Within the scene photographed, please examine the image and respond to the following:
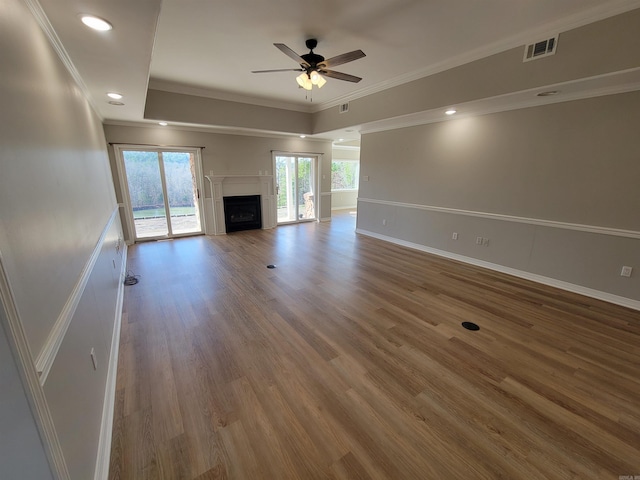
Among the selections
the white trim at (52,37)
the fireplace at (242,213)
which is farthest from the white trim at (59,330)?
the fireplace at (242,213)

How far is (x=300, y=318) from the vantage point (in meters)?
2.94

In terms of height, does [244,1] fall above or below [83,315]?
above

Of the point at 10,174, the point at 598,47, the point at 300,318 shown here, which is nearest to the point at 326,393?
the point at 300,318

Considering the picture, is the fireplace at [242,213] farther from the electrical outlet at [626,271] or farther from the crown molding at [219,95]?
the electrical outlet at [626,271]

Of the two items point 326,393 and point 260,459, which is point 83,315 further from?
point 326,393

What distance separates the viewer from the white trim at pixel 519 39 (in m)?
2.53

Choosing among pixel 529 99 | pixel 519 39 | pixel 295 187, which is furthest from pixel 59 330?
pixel 295 187

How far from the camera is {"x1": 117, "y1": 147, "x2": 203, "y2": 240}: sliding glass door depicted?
18.8 ft

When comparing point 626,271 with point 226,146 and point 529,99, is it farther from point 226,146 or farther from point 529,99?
point 226,146

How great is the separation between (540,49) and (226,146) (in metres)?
6.00

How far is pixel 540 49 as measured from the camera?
9.89ft

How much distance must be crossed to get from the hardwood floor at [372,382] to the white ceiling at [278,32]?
2.51m

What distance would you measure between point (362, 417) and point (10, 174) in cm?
213

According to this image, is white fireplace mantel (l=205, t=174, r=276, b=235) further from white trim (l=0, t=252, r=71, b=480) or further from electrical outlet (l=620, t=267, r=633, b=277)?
electrical outlet (l=620, t=267, r=633, b=277)
